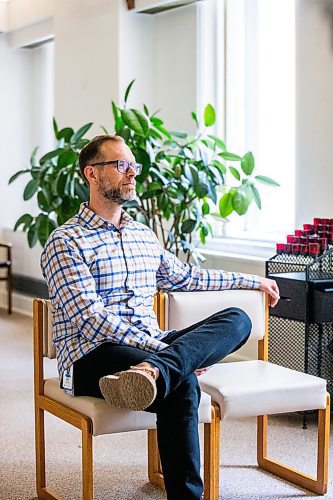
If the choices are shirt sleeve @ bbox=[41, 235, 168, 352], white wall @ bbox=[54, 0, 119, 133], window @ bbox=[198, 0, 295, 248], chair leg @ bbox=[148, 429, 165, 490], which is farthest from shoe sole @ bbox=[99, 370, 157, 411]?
white wall @ bbox=[54, 0, 119, 133]

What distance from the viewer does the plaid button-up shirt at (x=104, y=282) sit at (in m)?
2.80

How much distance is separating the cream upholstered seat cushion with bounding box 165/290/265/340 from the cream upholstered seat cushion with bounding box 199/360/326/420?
0.20m

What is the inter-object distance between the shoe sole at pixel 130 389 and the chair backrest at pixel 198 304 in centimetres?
61

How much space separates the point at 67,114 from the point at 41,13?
89 cm

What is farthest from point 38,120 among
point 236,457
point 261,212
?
point 236,457

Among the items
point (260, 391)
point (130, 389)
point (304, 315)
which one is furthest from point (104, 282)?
point (304, 315)

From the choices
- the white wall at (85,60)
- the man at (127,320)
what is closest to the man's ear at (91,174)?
the man at (127,320)

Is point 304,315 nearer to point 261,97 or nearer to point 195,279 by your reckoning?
point 195,279

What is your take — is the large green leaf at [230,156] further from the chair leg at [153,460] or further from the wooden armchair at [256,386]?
the chair leg at [153,460]

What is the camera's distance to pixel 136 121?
4516 mm

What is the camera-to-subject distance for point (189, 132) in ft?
18.6

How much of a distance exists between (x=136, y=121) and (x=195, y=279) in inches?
59.3

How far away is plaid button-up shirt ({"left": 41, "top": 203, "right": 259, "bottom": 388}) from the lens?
2803 mm

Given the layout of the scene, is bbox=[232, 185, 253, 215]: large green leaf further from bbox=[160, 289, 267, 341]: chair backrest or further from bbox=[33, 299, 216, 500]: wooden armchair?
bbox=[33, 299, 216, 500]: wooden armchair
